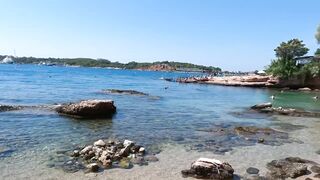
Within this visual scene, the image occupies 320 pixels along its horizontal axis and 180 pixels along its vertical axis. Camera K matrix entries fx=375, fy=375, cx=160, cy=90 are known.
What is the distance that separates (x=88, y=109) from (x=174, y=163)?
15481 mm

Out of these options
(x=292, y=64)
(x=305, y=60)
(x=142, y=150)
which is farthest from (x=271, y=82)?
(x=142, y=150)

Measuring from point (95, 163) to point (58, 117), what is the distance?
15.6m

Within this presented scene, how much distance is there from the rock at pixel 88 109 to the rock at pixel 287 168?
57.7 feet

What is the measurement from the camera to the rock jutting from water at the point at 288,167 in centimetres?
1742

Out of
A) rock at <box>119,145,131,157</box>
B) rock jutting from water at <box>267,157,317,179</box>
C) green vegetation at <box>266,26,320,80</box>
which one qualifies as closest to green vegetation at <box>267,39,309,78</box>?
green vegetation at <box>266,26,320,80</box>

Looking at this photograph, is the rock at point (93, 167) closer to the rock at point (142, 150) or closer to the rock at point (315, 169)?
the rock at point (142, 150)

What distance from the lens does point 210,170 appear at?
54.6 feet

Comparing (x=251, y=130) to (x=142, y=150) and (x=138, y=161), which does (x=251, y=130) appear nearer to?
(x=142, y=150)

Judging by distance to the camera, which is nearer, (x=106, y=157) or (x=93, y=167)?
(x=93, y=167)

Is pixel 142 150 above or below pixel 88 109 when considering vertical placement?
below

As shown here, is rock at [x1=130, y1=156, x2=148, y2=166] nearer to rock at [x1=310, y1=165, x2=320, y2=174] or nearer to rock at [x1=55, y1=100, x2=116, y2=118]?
rock at [x1=310, y1=165, x2=320, y2=174]

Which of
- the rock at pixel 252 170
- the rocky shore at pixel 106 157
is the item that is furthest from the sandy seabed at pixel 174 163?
the rocky shore at pixel 106 157

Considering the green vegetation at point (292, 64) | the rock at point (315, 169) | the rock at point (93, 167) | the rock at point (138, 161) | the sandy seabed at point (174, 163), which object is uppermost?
the green vegetation at point (292, 64)

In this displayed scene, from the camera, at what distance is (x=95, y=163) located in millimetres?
17438
